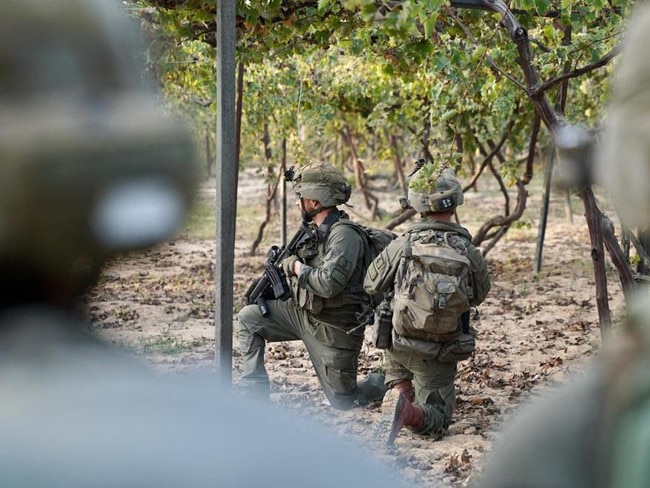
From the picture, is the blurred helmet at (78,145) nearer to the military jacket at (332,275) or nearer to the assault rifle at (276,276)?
the military jacket at (332,275)

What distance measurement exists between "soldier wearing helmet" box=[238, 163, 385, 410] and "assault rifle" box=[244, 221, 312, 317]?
0.04 meters

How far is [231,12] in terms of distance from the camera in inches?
160

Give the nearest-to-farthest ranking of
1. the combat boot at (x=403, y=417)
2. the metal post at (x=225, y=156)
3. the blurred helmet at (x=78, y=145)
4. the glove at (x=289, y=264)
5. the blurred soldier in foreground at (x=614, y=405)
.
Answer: the blurred helmet at (x=78, y=145)
the blurred soldier in foreground at (x=614, y=405)
the metal post at (x=225, y=156)
the combat boot at (x=403, y=417)
the glove at (x=289, y=264)

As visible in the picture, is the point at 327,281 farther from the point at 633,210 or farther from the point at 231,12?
the point at 633,210

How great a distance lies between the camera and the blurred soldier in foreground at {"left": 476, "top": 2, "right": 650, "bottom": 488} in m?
0.74

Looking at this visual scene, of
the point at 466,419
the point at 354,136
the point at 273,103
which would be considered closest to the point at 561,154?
the point at 466,419

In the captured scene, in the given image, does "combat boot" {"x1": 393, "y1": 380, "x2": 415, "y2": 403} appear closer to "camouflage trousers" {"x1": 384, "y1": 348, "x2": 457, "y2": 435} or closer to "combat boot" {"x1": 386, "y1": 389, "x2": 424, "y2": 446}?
"camouflage trousers" {"x1": 384, "y1": 348, "x2": 457, "y2": 435}

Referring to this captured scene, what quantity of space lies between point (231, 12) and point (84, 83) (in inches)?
140

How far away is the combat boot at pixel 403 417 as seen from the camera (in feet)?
16.9

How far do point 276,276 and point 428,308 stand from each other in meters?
1.35

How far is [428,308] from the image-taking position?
4.96m

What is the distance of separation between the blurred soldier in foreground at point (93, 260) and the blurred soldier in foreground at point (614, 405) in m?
0.20

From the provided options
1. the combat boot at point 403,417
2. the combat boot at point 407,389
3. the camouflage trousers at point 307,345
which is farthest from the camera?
the camouflage trousers at point 307,345

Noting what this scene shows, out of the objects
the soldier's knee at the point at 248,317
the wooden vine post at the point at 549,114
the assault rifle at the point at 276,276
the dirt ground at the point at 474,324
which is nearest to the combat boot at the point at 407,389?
the dirt ground at the point at 474,324
